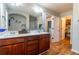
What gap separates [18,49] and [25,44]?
8.8 inches

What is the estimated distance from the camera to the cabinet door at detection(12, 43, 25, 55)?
7.37 feet

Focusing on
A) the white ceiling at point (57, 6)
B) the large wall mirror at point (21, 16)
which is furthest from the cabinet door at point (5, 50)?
the white ceiling at point (57, 6)

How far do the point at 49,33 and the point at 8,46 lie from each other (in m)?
1.34

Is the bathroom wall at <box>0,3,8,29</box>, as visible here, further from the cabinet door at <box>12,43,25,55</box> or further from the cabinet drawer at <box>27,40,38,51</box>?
the cabinet drawer at <box>27,40,38,51</box>

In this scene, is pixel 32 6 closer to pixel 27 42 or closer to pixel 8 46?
pixel 27 42

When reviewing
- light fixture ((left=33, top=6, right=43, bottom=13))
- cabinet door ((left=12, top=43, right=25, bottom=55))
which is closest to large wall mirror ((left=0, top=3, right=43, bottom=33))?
light fixture ((left=33, top=6, right=43, bottom=13))

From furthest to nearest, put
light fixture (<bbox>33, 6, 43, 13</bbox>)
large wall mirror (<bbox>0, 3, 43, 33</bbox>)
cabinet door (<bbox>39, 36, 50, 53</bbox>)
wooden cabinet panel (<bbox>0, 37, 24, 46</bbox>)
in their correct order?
cabinet door (<bbox>39, 36, 50, 53</bbox>) → light fixture (<bbox>33, 6, 43, 13</bbox>) → large wall mirror (<bbox>0, 3, 43, 33</bbox>) → wooden cabinet panel (<bbox>0, 37, 24, 46</bbox>)

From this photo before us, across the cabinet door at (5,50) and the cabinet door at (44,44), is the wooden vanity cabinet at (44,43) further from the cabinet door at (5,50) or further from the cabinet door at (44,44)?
the cabinet door at (5,50)

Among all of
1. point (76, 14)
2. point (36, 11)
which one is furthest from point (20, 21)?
point (76, 14)

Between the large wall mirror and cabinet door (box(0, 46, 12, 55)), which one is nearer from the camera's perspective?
cabinet door (box(0, 46, 12, 55))

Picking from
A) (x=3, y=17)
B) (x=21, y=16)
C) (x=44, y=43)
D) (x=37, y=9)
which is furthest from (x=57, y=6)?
(x=3, y=17)

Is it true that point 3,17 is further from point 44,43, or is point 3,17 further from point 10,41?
point 44,43

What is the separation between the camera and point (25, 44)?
247 cm

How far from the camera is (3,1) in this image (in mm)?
2141
